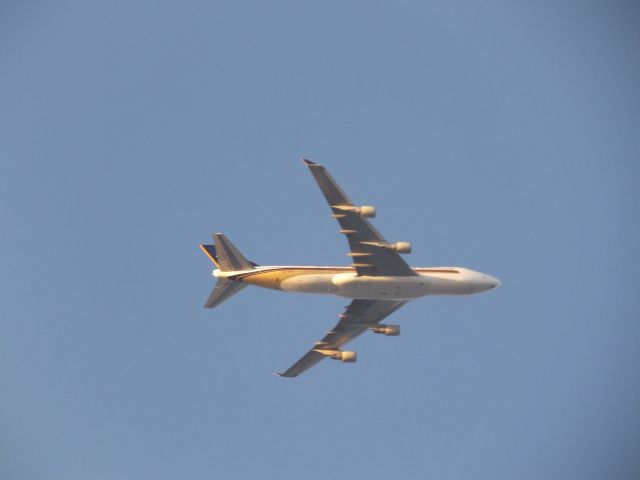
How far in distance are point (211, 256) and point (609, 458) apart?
280ft

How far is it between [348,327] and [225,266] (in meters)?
14.9

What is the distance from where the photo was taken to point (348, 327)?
72.9 metres

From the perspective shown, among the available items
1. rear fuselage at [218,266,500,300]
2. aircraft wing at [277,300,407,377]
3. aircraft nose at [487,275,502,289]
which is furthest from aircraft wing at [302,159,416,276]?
aircraft wing at [277,300,407,377]

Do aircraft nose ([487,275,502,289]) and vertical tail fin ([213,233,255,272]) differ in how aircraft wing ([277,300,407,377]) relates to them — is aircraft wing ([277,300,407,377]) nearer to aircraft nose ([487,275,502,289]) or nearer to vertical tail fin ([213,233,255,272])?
aircraft nose ([487,275,502,289])

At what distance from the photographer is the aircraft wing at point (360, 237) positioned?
57438 mm

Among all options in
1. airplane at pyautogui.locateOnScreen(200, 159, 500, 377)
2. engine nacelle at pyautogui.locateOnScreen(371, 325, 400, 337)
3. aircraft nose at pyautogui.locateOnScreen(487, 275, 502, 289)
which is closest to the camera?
airplane at pyautogui.locateOnScreen(200, 159, 500, 377)

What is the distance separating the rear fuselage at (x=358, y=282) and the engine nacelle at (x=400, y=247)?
3.18 meters

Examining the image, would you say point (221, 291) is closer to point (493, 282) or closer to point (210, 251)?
point (210, 251)

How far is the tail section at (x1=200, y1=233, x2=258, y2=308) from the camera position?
6544 centimetres

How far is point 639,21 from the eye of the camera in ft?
496

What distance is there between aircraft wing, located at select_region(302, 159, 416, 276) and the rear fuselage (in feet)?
3.04

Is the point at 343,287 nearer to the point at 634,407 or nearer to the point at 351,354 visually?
the point at 351,354

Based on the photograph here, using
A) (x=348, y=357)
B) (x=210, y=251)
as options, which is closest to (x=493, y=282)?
(x=348, y=357)

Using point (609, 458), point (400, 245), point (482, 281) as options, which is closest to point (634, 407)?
point (609, 458)
